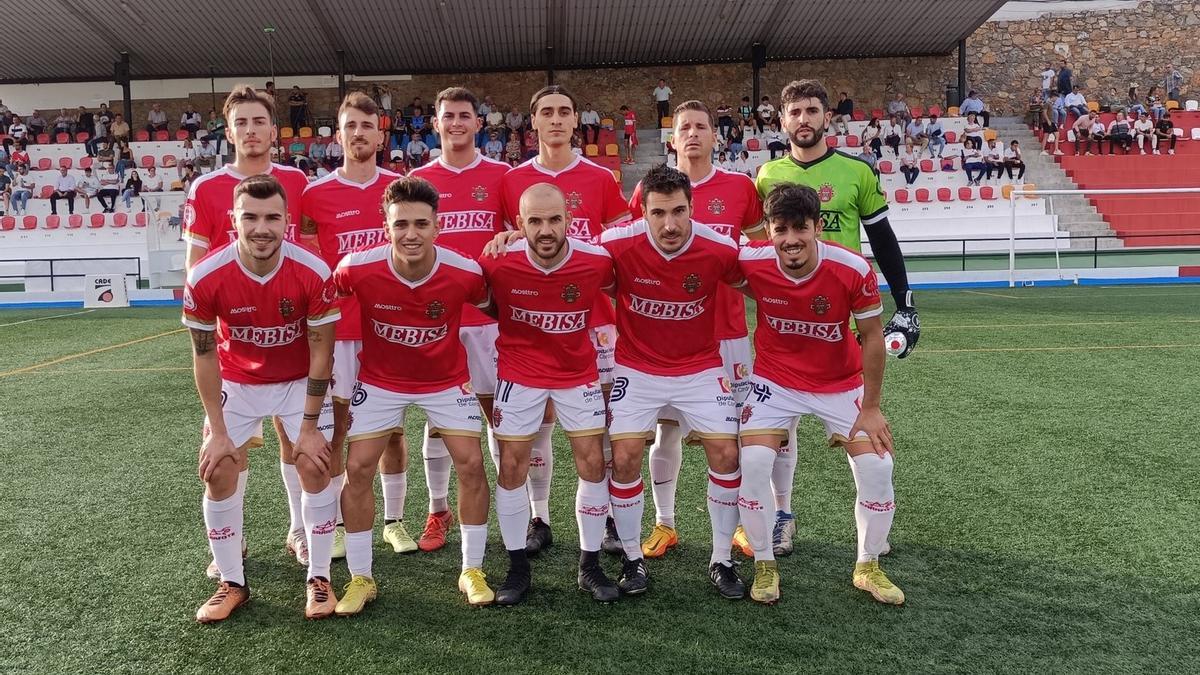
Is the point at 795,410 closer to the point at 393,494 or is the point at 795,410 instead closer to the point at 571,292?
the point at 571,292

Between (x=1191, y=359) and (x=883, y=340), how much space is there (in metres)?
Result: 6.20

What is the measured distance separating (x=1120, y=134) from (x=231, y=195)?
26.2 metres

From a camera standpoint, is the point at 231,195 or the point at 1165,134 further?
the point at 1165,134

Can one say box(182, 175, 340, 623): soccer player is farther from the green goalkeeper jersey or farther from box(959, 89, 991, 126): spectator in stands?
box(959, 89, 991, 126): spectator in stands

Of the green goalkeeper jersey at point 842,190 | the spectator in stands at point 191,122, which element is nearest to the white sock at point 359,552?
the green goalkeeper jersey at point 842,190

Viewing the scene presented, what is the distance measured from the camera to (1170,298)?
1277 centimetres

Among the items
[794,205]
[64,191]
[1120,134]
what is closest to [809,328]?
[794,205]

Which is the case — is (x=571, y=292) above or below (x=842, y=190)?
below

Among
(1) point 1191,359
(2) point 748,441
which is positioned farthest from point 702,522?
(1) point 1191,359

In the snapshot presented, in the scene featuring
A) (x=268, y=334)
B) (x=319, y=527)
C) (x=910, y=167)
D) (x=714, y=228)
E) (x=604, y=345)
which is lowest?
(x=319, y=527)

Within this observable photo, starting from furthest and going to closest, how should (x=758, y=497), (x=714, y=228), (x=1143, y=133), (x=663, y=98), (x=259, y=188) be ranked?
(x=663, y=98) < (x=1143, y=133) < (x=714, y=228) < (x=758, y=497) < (x=259, y=188)

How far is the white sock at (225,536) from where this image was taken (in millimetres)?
3482

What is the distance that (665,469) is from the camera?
4129mm

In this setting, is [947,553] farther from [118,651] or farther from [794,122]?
[118,651]
